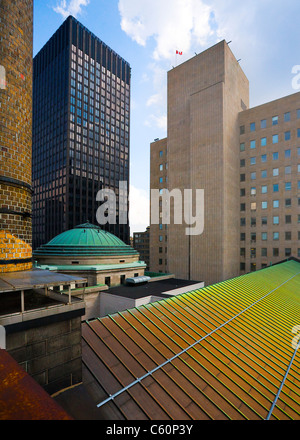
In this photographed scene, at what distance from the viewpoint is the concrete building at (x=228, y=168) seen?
49625 millimetres

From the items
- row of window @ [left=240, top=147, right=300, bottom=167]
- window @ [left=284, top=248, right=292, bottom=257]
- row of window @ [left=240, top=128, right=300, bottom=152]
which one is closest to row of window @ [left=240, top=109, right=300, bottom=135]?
row of window @ [left=240, top=128, right=300, bottom=152]

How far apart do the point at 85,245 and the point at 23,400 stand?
3912 centimetres

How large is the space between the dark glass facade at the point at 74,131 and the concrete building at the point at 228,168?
65008mm

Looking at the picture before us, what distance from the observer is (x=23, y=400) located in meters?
2.90

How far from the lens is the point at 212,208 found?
50.2m

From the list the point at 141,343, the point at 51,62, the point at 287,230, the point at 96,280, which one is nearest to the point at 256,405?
the point at 141,343

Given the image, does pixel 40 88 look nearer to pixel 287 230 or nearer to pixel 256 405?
pixel 287 230

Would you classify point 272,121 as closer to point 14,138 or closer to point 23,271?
point 14,138

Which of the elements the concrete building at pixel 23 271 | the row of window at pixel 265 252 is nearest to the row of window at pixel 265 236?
the row of window at pixel 265 252

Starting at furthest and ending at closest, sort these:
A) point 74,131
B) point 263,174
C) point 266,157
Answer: point 74,131
point 263,174
point 266,157

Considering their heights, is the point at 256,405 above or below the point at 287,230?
below

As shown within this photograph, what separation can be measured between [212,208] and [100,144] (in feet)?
293

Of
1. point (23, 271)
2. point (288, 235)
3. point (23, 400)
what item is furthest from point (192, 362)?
point (288, 235)

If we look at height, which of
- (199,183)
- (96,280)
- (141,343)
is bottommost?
(96,280)
